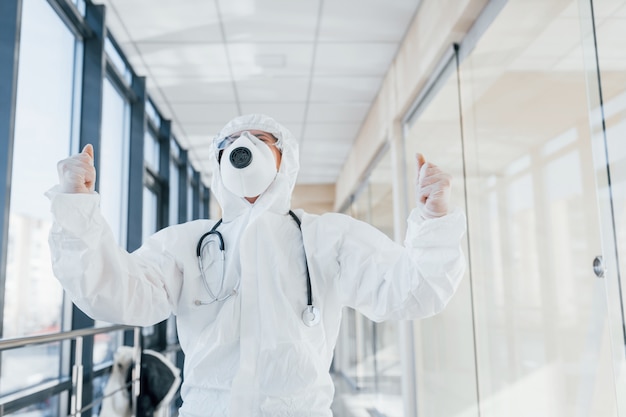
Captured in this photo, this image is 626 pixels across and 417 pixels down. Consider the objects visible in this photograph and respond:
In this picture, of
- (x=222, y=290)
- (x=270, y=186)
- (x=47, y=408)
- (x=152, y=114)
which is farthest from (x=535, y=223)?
(x=152, y=114)

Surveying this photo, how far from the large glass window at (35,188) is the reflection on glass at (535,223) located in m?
1.55

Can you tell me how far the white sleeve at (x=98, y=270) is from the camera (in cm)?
101

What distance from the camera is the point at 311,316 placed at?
1181 millimetres

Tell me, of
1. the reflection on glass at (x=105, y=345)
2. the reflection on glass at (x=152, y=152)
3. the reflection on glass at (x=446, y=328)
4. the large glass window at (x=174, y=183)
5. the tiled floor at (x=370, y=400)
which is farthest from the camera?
the large glass window at (x=174, y=183)

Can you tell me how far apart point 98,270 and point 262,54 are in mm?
2446

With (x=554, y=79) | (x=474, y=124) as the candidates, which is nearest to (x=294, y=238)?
(x=554, y=79)

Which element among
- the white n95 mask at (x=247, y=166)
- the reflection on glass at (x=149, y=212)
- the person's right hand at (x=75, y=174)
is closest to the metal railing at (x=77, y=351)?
the person's right hand at (x=75, y=174)

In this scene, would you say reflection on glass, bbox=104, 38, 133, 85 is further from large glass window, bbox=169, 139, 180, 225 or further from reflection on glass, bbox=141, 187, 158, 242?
large glass window, bbox=169, 139, 180, 225

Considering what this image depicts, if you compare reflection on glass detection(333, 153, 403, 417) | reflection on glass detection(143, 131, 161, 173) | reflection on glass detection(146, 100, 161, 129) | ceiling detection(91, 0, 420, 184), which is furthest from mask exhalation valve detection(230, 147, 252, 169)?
reflection on glass detection(143, 131, 161, 173)

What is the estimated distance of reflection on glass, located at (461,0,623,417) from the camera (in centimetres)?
143

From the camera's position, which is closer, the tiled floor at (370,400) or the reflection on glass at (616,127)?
the reflection on glass at (616,127)

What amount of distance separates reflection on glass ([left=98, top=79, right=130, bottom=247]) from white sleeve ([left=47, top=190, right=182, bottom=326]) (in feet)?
6.52

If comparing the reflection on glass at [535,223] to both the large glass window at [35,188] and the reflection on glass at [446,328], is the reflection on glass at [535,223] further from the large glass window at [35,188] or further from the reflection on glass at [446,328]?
the large glass window at [35,188]

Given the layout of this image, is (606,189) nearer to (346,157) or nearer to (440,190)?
(440,190)
